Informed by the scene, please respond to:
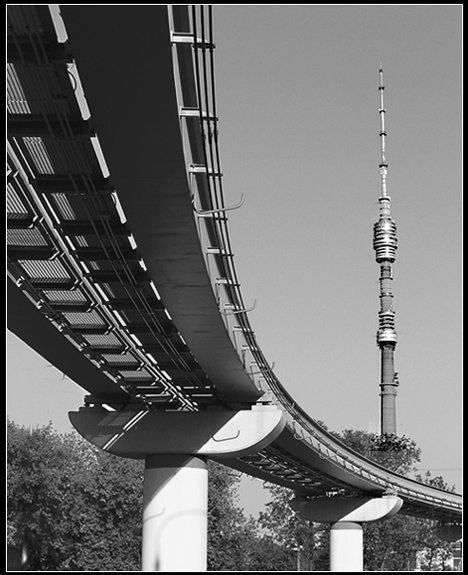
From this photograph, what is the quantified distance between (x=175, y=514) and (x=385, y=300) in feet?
417

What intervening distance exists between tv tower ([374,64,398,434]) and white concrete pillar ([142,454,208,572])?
354 feet

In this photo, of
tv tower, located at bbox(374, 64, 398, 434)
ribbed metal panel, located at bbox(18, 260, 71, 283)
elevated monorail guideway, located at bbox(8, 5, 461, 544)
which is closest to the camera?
elevated monorail guideway, located at bbox(8, 5, 461, 544)

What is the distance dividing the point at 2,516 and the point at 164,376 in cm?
1334

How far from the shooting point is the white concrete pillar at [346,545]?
63281 mm

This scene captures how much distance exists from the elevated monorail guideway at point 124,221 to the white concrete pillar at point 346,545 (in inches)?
1302

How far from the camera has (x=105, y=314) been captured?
21969mm

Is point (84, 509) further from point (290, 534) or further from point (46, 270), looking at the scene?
point (46, 270)

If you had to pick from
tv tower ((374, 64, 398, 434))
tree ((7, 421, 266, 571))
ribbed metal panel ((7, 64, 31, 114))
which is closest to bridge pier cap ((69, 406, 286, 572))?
ribbed metal panel ((7, 64, 31, 114))

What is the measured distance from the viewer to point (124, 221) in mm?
17031

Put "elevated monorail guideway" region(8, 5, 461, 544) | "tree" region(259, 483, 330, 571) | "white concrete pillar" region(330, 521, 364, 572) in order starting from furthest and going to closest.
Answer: "tree" region(259, 483, 330, 571) → "white concrete pillar" region(330, 521, 364, 572) → "elevated monorail guideway" region(8, 5, 461, 544)

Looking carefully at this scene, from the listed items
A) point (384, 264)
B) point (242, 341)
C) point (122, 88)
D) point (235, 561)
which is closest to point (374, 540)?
point (235, 561)

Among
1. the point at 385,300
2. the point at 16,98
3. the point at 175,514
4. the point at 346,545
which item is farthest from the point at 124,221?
the point at 385,300

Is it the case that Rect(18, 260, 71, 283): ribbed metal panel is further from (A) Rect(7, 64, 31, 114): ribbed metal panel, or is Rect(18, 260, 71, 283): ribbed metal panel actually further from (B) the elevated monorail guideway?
(A) Rect(7, 64, 31, 114): ribbed metal panel

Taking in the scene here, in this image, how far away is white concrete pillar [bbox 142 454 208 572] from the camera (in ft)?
97.3
